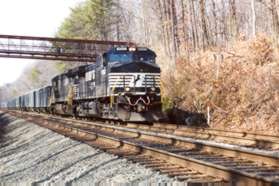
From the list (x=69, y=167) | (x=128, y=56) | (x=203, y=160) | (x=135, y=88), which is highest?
(x=128, y=56)

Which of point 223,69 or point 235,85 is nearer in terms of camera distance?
point 235,85

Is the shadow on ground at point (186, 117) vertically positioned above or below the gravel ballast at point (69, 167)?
above

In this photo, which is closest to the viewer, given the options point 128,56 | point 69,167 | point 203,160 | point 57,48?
point 203,160

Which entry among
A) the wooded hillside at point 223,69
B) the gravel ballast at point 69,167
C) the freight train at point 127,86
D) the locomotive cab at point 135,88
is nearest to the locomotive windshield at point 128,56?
the freight train at point 127,86

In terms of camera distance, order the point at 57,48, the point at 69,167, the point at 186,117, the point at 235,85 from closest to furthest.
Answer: the point at 69,167 < the point at 235,85 < the point at 186,117 < the point at 57,48

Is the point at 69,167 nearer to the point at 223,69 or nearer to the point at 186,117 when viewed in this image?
the point at 223,69

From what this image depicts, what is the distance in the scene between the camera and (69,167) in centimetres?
991

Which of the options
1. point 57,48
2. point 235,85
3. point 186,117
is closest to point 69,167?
point 235,85

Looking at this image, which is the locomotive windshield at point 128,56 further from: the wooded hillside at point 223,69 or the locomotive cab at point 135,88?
the wooded hillside at point 223,69

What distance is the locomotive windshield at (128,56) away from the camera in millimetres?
20406

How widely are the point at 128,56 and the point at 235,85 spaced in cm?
456

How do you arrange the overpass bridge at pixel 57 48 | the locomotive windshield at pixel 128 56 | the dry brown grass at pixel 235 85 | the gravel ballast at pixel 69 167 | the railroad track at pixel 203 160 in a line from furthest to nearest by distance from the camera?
the overpass bridge at pixel 57 48 → the locomotive windshield at pixel 128 56 → the dry brown grass at pixel 235 85 → the gravel ballast at pixel 69 167 → the railroad track at pixel 203 160

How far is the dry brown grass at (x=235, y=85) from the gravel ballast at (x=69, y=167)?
21.8 feet

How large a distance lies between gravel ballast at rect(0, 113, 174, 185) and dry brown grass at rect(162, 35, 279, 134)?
6654mm
